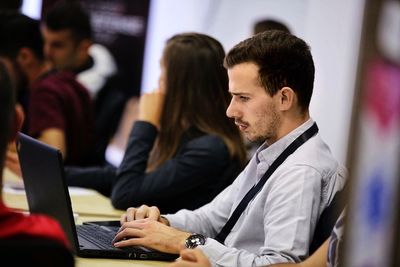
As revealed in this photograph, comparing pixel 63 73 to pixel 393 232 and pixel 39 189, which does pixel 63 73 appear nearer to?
pixel 39 189

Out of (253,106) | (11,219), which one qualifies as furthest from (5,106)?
(253,106)

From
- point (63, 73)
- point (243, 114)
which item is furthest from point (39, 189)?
point (63, 73)

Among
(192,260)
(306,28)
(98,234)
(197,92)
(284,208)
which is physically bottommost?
(98,234)

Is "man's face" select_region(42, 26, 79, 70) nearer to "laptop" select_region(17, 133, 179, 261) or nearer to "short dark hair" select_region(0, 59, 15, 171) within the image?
"laptop" select_region(17, 133, 179, 261)

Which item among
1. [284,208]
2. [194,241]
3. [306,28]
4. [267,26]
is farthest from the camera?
[306,28]

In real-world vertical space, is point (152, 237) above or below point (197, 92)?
below

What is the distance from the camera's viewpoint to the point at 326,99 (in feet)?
15.8

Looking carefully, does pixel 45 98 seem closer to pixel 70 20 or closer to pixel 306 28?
pixel 70 20

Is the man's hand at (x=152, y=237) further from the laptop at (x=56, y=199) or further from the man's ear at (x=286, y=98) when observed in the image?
the man's ear at (x=286, y=98)

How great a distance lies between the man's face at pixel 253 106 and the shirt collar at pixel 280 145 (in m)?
0.03

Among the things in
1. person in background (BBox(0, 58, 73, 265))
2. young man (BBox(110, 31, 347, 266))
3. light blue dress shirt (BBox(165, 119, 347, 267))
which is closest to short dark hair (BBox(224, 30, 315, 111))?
→ young man (BBox(110, 31, 347, 266))

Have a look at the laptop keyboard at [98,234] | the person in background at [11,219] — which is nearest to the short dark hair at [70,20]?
the laptop keyboard at [98,234]

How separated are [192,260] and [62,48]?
2.87 m

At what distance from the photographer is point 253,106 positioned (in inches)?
93.3
